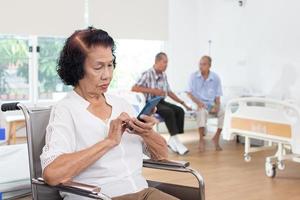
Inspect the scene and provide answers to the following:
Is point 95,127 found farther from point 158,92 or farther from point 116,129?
point 158,92

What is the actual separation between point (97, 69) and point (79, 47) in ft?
0.36

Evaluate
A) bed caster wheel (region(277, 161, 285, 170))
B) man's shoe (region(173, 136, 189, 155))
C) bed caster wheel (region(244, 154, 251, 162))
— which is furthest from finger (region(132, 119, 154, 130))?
man's shoe (region(173, 136, 189, 155))

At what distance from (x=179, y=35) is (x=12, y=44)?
2.40 metres

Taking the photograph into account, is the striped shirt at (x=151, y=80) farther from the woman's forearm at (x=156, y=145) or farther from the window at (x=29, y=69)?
the woman's forearm at (x=156, y=145)

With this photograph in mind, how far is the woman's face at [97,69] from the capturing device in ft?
5.65

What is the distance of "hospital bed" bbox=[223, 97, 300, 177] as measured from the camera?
12.3ft

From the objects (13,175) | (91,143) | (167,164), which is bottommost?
(13,175)

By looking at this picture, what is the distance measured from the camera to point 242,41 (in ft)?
20.1

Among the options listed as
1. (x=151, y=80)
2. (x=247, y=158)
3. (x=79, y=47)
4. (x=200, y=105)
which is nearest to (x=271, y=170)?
(x=247, y=158)

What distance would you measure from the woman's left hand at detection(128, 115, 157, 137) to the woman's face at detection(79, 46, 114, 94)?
0.64 feet

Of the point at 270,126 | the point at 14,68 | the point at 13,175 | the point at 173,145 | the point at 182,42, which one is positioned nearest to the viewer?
the point at 13,175

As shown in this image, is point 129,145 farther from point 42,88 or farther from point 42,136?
point 42,88

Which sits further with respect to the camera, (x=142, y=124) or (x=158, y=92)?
(x=158, y=92)

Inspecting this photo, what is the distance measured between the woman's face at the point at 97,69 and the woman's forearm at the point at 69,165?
28 cm
